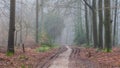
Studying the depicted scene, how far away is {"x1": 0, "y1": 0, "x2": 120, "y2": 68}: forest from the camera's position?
15.0 metres

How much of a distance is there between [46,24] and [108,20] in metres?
48.2

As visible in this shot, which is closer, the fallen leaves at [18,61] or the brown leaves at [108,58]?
the fallen leaves at [18,61]

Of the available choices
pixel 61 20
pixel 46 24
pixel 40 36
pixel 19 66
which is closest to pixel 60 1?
pixel 40 36

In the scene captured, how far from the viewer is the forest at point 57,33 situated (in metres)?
15.0

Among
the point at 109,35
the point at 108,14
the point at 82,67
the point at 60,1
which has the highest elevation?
the point at 60,1

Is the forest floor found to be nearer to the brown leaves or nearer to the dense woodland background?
the brown leaves

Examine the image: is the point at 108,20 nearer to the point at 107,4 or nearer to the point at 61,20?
the point at 107,4

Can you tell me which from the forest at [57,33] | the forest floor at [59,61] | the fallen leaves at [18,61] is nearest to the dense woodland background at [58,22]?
the forest at [57,33]

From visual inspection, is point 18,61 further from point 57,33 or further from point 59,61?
point 57,33

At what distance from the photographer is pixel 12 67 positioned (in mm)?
12516

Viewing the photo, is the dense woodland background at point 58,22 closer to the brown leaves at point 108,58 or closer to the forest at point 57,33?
the forest at point 57,33

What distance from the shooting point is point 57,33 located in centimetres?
7400

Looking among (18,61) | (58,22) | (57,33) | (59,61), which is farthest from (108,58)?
(57,33)

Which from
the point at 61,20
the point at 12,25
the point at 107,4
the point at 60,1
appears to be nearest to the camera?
the point at 12,25
